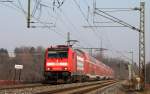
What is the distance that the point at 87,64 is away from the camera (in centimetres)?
5772

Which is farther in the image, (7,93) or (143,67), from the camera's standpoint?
(143,67)

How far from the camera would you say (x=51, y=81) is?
43.0 metres

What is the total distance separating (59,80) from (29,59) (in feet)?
275

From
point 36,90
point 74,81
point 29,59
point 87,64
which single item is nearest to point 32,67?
point 29,59

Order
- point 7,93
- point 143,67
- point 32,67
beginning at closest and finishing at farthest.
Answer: point 7,93 → point 143,67 → point 32,67

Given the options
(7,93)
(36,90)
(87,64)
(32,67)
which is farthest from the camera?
(32,67)

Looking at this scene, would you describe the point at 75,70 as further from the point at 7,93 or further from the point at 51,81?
the point at 7,93

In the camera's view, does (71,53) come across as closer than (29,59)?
Yes

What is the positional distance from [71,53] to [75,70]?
3107 mm

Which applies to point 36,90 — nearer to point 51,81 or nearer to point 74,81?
point 51,81

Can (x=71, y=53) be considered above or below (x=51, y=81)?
above

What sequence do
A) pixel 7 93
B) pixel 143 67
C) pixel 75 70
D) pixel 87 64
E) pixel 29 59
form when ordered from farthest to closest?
1. pixel 29 59
2. pixel 87 64
3. pixel 75 70
4. pixel 143 67
5. pixel 7 93

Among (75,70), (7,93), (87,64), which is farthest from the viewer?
(87,64)

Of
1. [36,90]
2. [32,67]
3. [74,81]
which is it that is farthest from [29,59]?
[36,90]
